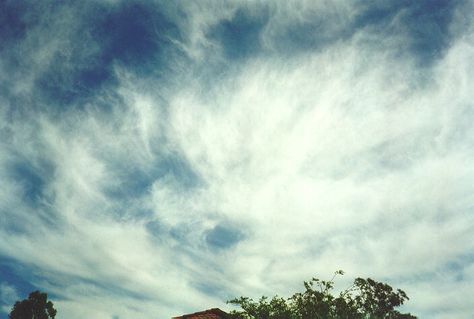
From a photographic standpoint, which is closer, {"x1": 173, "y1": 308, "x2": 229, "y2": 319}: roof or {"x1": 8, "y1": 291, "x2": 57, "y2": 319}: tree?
{"x1": 173, "y1": 308, "x2": 229, "y2": 319}: roof

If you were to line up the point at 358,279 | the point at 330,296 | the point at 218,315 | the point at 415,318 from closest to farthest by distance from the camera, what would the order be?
the point at 330,296 < the point at 218,315 < the point at 358,279 < the point at 415,318

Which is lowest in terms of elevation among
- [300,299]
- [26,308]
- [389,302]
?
[26,308]

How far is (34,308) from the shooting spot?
1740 inches

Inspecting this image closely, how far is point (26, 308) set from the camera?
144 feet

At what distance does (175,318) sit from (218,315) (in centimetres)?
440

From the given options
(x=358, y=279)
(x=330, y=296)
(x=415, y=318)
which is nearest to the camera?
(x=330, y=296)

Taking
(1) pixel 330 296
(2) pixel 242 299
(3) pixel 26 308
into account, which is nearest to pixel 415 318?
(1) pixel 330 296

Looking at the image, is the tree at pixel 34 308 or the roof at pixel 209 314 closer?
the roof at pixel 209 314

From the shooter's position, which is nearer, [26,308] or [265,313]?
[265,313]

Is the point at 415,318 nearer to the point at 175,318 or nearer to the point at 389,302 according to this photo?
the point at 389,302

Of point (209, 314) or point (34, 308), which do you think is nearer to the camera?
point (209, 314)

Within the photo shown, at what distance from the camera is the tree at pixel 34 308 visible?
43.6m

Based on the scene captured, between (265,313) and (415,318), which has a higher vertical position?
(415,318)

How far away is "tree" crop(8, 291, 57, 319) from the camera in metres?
43.6
